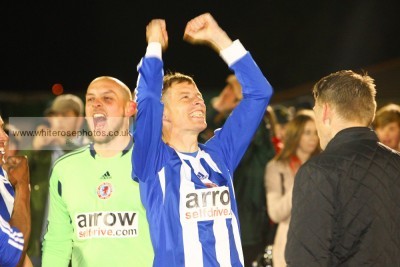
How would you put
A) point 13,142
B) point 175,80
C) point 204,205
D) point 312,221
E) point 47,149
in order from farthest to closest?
point 47,149 < point 13,142 < point 175,80 < point 204,205 < point 312,221

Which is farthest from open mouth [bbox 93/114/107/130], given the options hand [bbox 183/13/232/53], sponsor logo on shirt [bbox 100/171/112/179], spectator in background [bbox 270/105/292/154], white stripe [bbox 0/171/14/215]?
spectator in background [bbox 270/105/292/154]

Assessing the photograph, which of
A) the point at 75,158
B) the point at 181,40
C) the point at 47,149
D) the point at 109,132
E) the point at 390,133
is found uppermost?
the point at 181,40

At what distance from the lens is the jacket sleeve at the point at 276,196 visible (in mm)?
5895

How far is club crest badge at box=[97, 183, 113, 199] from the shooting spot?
4176 mm

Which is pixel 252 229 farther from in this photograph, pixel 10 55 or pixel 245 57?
pixel 10 55

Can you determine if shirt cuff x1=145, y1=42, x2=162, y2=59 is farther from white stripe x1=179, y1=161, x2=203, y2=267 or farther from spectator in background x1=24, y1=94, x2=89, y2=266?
spectator in background x1=24, y1=94, x2=89, y2=266

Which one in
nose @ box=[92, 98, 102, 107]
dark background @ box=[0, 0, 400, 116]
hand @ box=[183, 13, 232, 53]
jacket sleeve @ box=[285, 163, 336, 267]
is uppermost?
dark background @ box=[0, 0, 400, 116]

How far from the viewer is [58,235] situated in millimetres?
4176

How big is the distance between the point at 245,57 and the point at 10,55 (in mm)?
9089

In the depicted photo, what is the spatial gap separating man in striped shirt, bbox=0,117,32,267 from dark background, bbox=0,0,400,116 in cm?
780

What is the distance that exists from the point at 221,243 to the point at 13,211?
108 cm

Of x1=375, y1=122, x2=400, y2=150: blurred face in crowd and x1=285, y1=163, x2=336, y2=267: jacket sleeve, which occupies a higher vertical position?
x1=375, y1=122, x2=400, y2=150: blurred face in crowd

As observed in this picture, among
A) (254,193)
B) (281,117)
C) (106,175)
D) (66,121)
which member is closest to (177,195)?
(106,175)

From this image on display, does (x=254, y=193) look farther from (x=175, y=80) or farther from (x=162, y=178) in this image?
(x=162, y=178)
